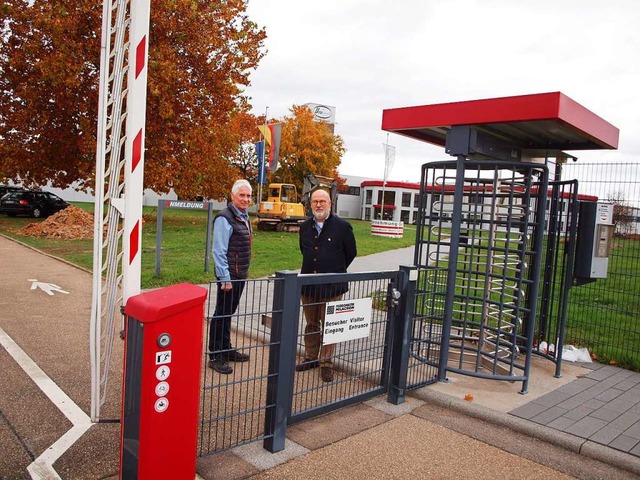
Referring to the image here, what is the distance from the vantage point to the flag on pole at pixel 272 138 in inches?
1021

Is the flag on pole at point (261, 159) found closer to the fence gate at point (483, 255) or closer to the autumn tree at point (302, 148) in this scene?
the autumn tree at point (302, 148)

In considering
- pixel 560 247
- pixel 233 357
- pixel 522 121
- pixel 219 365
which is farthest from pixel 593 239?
pixel 219 365

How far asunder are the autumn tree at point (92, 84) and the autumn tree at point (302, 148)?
1623cm

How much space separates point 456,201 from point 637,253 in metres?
3.17

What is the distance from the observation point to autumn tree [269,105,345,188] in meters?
40.7

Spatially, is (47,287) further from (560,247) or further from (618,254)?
(618,254)

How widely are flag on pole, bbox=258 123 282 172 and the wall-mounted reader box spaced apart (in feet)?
69.7

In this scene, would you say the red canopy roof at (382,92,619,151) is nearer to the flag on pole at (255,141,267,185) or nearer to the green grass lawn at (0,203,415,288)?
the green grass lawn at (0,203,415,288)

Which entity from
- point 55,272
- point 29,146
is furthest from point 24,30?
point 55,272

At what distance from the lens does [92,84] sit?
20.3 metres

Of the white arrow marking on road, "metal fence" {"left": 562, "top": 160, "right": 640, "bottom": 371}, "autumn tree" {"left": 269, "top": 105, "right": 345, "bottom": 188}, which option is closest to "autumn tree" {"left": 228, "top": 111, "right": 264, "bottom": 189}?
"autumn tree" {"left": 269, "top": 105, "right": 345, "bottom": 188}

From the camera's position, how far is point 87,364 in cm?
542

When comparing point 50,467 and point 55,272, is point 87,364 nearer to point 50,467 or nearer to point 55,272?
point 50,467

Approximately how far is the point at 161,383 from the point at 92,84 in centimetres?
2036
